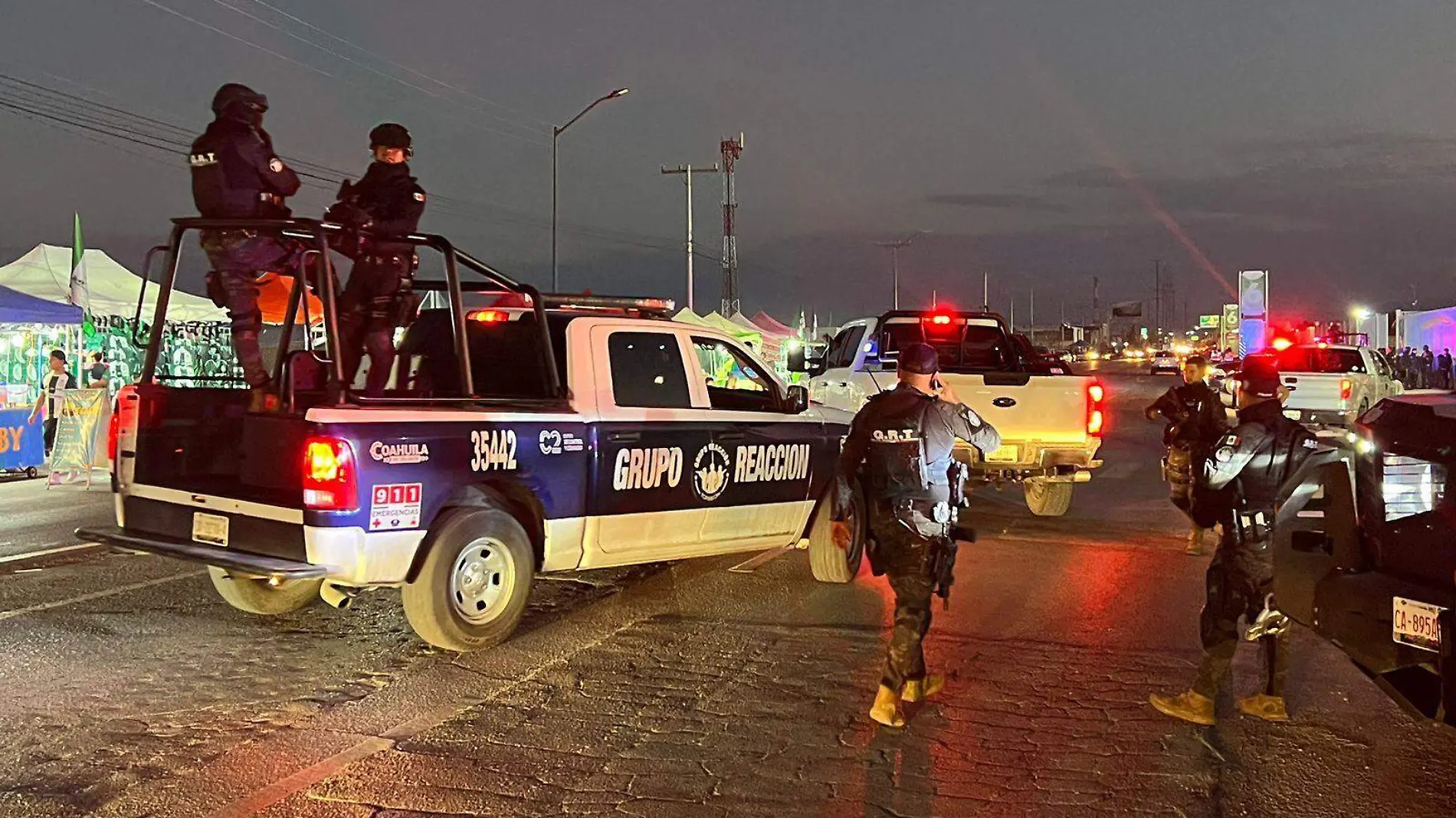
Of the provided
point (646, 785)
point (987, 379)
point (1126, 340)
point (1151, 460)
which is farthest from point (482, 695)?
point (1126, 340)

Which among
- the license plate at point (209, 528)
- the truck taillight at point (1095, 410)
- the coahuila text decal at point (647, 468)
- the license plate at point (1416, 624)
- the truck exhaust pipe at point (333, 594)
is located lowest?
the truck exhaust pipe at point (333, 594)

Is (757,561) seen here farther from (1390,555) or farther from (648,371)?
(1390,555)

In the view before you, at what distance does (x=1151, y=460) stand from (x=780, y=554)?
1127cm

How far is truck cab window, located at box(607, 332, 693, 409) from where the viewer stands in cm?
719

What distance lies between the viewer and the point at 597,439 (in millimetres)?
6852

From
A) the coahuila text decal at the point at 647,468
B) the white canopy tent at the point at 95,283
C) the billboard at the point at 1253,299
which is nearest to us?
the coahuila text decal at the point at 647,468

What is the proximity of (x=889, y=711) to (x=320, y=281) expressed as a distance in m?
3.61

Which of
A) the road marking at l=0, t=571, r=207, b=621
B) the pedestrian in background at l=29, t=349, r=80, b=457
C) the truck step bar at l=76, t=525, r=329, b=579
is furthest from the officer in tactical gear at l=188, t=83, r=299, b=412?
the pedestrian in background at l=29, t=349, r=80, b=457

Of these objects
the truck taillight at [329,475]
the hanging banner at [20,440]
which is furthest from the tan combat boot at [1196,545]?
the hanging banner at [20,440]

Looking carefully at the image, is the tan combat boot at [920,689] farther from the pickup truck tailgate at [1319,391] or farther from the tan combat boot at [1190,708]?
the pickup truck tailgate at [1319,391]

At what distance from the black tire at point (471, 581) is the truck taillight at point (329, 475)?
562 millimetres

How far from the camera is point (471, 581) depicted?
20.9ft

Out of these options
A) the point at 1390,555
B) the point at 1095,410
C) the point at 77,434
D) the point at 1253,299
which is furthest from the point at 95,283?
the point at 1253,299

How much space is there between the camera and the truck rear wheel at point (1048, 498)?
12.2 metres
